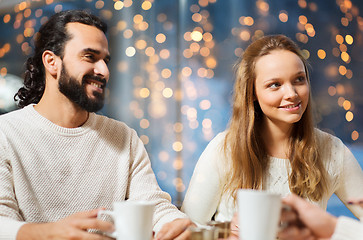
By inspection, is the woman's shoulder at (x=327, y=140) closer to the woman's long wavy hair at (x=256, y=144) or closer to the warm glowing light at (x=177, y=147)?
the woman's long wavy hair at (x=256, y=144)

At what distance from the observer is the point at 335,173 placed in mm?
1490

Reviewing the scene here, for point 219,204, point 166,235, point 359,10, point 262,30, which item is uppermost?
point 359,10

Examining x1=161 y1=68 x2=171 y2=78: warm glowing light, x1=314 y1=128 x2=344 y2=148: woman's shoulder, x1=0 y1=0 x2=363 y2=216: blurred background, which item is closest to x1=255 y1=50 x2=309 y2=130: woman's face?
x1=314 y1=128 x2=344 y2=148: woman's shoulder

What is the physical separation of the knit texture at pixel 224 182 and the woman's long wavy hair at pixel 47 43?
693mm

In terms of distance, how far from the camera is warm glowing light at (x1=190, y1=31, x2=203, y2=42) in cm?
258

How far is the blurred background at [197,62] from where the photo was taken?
238 centimetres

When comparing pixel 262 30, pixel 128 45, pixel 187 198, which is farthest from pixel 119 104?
pixel 187 198

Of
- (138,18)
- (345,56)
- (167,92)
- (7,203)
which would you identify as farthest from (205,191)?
(138,18)

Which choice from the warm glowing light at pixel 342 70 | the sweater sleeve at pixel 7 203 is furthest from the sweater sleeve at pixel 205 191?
the warm glowing light at pixel 342 70

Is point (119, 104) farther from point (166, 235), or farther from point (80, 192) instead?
point (166, 235)

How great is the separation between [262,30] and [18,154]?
179 cm

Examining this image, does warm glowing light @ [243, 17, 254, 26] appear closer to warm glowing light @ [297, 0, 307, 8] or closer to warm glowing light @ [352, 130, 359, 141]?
warm glowing light @ [297, 0, 307, 8]

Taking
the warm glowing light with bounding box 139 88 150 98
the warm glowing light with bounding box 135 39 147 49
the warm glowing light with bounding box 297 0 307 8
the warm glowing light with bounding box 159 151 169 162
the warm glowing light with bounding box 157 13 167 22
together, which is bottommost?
the warm glowing light with bounding box 159 151 169 162

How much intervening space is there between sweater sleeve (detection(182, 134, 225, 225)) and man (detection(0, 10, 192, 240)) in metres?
0.18
